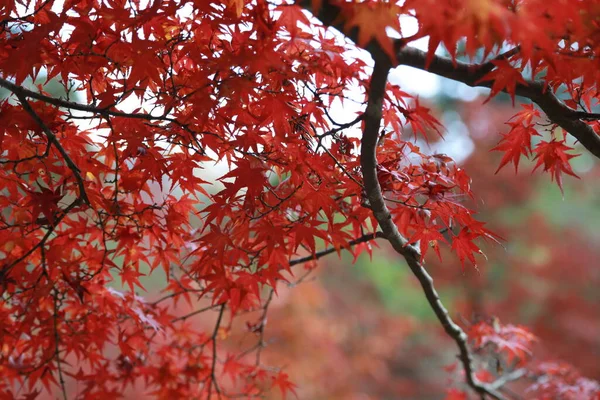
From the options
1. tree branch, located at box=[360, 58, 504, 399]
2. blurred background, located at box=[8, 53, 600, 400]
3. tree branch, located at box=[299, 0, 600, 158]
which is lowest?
tree branch, located at box=[360, 58, 504, 399]

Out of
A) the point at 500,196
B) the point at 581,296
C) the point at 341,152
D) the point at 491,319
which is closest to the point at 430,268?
the point at 500,196

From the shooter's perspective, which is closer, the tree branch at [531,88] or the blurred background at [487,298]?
the tree branch at [531,88]

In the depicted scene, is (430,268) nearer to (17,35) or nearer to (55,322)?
(55,322)

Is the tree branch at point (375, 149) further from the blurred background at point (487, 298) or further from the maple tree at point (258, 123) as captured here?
the blurred background at point (487, 298)

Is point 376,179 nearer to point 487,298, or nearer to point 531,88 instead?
point 531,88

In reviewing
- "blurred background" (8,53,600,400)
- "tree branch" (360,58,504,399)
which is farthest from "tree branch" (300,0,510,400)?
"blurred background" (8,53,600,400)

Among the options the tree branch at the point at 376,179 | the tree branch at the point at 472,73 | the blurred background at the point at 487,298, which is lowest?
the tree branch at the point at 376,179

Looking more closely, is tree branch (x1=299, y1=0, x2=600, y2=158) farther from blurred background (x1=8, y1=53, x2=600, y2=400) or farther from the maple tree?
blurred background (x1=8, y1=53, x2=600, y2=400)

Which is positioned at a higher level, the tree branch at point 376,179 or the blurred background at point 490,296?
the blurred background at point 490,296

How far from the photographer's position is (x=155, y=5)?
1144 mm

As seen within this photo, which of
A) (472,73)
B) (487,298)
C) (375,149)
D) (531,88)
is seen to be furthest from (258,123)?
(487,298)

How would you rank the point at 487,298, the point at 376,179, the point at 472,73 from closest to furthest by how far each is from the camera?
the point at 472,73, the point at 376,179, the point at 487,298

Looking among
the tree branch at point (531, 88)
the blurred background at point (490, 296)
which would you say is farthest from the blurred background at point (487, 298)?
the tree branch at point (531, 88)

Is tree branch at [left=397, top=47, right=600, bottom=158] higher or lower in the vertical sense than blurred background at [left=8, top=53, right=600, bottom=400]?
lower
